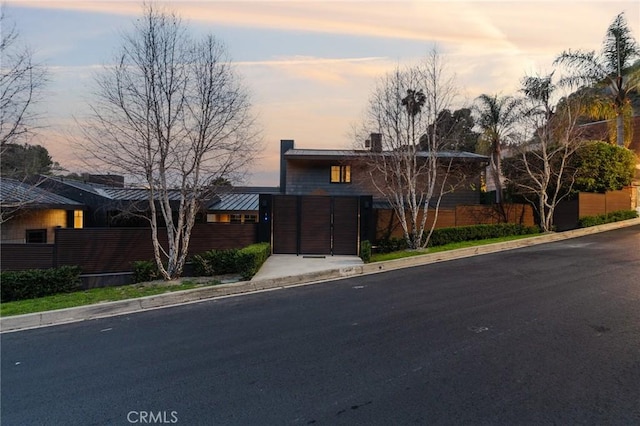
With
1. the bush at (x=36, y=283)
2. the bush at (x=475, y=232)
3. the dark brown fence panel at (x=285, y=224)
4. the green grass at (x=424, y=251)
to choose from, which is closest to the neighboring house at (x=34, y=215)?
the bush at (x=36, y=283)

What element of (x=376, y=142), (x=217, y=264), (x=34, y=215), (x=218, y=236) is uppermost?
(x=376, y=142)

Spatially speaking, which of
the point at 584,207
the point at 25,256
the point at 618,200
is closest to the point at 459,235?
the point at 584,207

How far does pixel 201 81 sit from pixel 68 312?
698cm

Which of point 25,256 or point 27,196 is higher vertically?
point 27,196

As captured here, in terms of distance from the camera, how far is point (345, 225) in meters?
15.0

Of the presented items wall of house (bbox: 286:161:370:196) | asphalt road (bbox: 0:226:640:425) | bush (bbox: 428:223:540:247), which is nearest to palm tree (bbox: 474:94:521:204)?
bush (bbox: 428:223:540:247)

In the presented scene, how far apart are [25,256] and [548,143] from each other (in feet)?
75.3

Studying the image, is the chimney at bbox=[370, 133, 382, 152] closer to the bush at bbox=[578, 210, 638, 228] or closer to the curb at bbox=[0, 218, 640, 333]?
the curb at bbox=[0, 218, 640, 333]

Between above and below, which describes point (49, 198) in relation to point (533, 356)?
above

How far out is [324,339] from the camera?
214 inches

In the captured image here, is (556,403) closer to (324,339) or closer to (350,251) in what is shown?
(324,339)

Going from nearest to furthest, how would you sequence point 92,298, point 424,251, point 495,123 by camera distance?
1. point 92,298
2. point 424,251
3. point 495,123

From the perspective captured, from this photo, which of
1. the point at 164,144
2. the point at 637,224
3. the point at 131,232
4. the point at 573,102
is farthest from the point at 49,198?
the point at 637,224

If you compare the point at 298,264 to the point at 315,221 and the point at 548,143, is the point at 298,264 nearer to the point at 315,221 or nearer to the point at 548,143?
the point at 315,221
